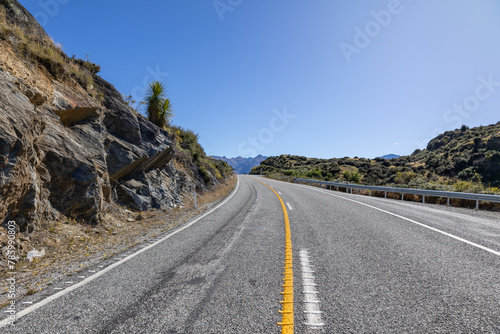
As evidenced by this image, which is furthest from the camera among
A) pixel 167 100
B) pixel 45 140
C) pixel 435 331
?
pixel 167 100

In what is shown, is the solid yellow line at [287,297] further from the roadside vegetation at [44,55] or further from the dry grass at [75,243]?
the roadside vegetation at [44,55]

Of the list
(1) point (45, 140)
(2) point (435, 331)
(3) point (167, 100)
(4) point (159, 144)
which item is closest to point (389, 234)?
(2) point (435, 331)

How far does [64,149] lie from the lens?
700 cm

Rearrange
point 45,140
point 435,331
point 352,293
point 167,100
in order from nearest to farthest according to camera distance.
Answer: point 435,331 → point 352,293 → point 45,140 → point 167,100

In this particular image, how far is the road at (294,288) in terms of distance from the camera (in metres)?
2.52

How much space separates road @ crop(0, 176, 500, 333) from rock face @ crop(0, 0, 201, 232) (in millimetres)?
2908

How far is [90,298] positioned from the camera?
320 cm

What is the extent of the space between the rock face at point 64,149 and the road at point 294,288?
9.54 ft

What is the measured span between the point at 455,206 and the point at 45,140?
17.5 meters

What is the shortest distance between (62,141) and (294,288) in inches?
305

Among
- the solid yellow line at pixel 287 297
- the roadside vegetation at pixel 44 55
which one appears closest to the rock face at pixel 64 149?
the roadside vegetation at pixel 44 55

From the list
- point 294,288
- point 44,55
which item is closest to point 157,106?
point 44,55

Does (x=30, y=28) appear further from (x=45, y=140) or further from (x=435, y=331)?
(x=435, y=331)

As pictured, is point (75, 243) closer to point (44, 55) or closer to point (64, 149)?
point (64, 149)
